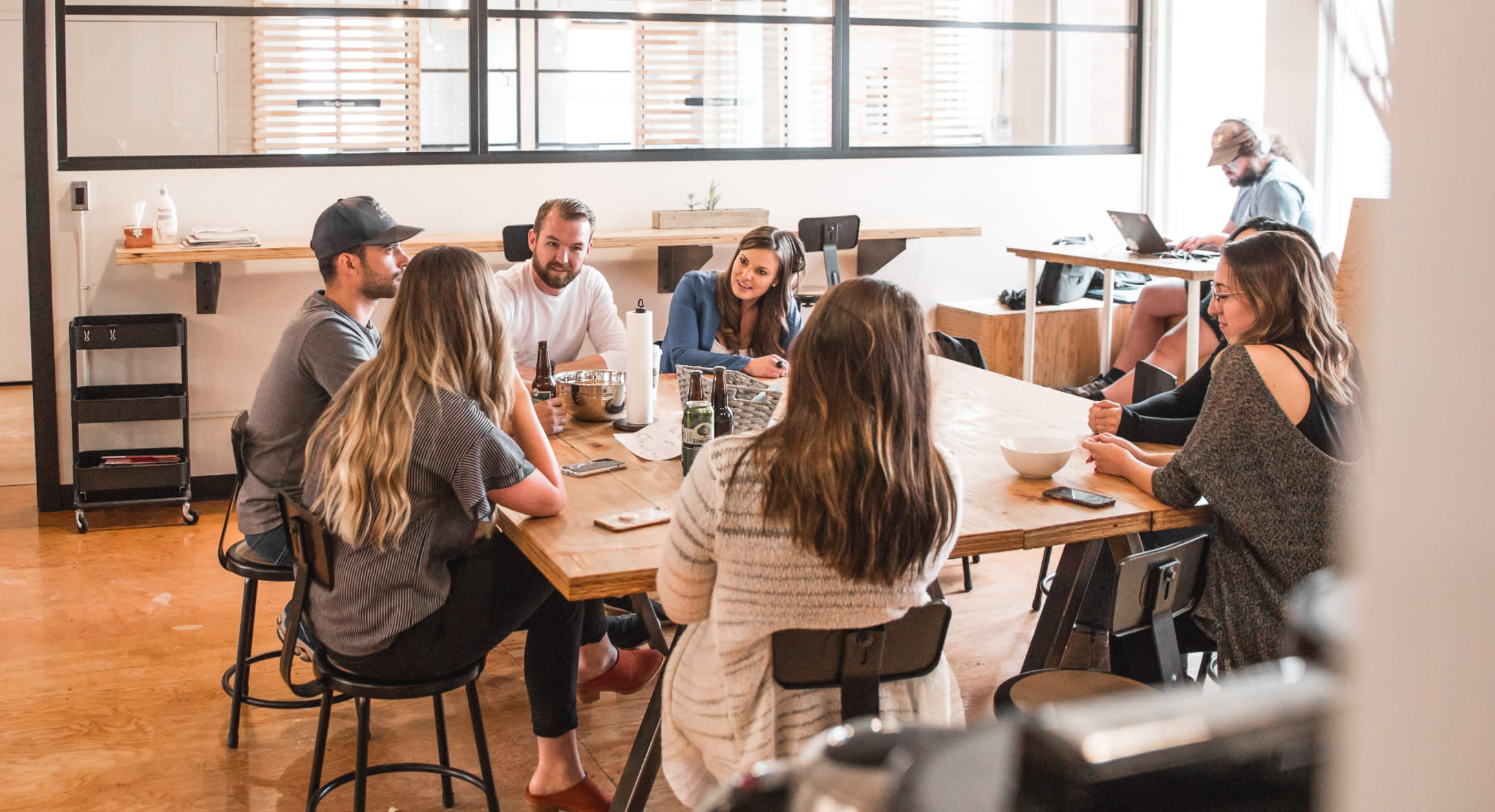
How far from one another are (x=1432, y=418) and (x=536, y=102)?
5.26 meters

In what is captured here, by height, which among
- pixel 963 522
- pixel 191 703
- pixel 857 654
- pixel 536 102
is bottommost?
pixel 191 703

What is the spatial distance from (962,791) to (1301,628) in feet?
0.19

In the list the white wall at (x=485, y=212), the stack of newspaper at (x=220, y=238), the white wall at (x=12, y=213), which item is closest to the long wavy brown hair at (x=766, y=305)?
the white wall at (x=485, y=212)

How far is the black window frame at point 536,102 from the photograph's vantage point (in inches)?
181

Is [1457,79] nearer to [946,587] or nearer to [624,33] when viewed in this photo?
[946,587]

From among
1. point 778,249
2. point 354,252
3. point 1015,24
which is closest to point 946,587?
point 778,249

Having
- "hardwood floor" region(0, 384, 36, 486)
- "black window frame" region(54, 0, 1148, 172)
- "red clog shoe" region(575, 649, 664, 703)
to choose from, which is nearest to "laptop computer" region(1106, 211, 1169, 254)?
"black window frame" region(54, 0, 1148, 172)

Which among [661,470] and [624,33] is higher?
[624,33]

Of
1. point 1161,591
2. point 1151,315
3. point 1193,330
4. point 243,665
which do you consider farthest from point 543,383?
point 1151,315

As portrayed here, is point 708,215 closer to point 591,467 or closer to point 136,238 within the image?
point 136,238

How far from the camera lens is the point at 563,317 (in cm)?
371

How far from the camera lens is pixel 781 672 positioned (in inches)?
65.7

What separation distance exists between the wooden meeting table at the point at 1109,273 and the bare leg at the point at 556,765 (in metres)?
3.21

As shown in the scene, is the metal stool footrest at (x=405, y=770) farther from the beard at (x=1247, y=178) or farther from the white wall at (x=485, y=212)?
the beard at (x=1247, y=178)
